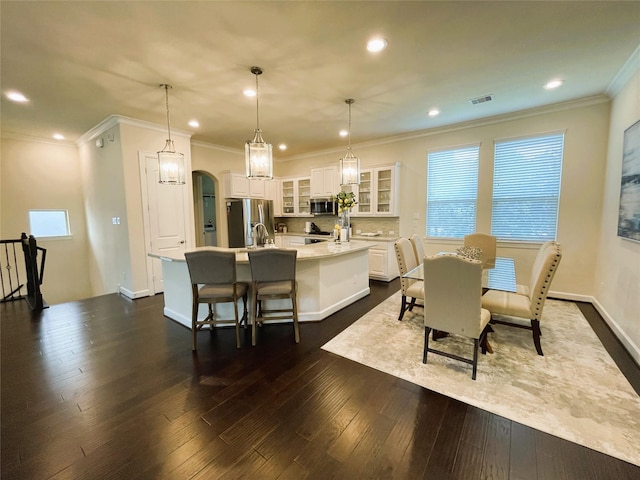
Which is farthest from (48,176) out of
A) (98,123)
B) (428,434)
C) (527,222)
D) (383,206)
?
(527,222)

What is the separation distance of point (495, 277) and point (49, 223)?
7959 millimetres

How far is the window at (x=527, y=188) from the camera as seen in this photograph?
4.04 m

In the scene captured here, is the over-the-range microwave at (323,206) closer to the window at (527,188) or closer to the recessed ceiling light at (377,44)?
the window at (527,188)

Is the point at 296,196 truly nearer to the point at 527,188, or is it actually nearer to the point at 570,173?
the point at 527,188

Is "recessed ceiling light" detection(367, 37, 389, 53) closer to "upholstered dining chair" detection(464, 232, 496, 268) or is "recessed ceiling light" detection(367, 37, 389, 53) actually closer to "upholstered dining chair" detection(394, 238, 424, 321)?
"upholstered dining chair" detection(394, 238, 424, 321)

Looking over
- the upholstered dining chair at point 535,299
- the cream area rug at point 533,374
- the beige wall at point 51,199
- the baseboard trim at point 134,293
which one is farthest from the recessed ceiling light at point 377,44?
the beige wall at point 51,199

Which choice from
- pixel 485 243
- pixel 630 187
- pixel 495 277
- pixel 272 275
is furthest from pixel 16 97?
pixel 630 187

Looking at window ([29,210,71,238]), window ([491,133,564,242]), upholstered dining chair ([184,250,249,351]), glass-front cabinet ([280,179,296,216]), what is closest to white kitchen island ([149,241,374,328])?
upholstered dining chair ([184,250,249,351])

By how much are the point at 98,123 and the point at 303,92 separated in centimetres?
366

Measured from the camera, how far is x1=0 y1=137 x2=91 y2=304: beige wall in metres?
4.94

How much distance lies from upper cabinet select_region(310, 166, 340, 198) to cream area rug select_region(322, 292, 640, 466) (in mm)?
3481

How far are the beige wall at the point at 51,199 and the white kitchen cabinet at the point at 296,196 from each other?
4.47m

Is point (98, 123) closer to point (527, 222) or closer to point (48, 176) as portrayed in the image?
point (48, 176)

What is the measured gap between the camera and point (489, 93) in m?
3.49
